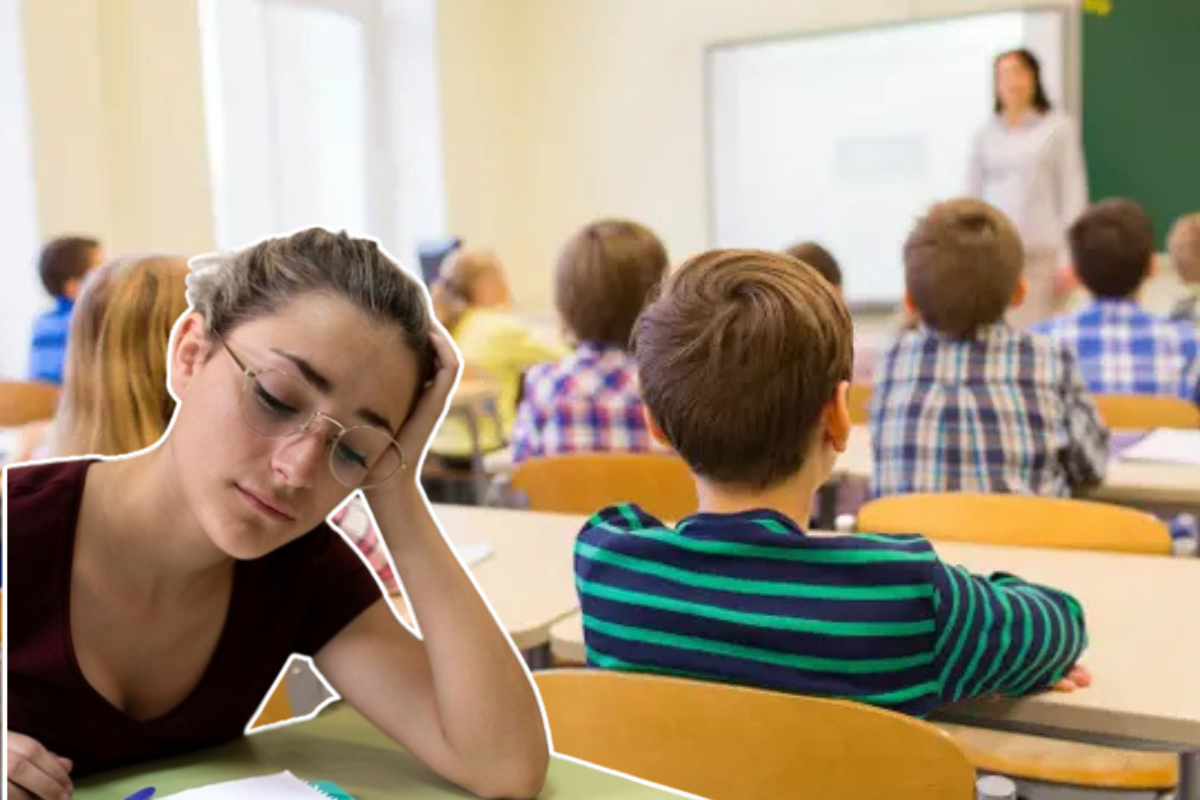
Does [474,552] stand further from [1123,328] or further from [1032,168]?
[1032,168]

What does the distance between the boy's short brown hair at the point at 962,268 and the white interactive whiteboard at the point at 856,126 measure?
142 inches

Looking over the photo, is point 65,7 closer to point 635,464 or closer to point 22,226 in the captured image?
point 22,226

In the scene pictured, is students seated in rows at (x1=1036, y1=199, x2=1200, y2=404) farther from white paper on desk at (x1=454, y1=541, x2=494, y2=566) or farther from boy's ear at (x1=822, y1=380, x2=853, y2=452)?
boy's ear at (x1=822, y1=380, x2=853, y2=452)

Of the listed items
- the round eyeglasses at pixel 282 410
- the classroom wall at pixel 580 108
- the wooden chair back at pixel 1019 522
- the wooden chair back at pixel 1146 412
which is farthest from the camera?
the classroom wall at pixel 580 108

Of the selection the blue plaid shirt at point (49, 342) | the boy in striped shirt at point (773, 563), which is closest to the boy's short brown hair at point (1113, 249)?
the boy in striped shirt at point (773, 563)

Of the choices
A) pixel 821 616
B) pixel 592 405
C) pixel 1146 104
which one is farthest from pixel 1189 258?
pixel 821 616

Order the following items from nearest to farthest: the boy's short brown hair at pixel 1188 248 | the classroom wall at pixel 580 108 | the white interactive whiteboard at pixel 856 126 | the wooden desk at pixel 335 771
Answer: the wooden desk at pixel 335 771 → the boy's short brown hair at pixel 1188 248 → the white interactive whiteboard at pixel 856 126 → the classroom wall at pixel 580 108

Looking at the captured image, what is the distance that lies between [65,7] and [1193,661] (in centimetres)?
471

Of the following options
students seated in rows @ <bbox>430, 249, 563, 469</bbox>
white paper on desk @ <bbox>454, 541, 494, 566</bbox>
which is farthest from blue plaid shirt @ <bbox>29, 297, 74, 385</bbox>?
white paper on desk @ <bbox>454, 541, 494, 566</bbox>

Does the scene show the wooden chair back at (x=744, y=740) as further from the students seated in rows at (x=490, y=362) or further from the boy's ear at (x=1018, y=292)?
the students seated in rows at (x=490, y=362)

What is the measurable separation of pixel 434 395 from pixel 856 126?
587 centimetres

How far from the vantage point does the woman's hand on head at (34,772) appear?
1057 millimetres

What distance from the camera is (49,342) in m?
4.43

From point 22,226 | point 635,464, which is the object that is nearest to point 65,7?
point 22,226
